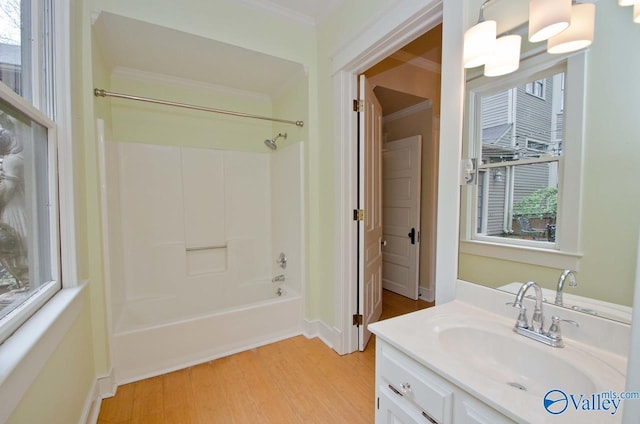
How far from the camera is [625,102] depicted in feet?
2.61

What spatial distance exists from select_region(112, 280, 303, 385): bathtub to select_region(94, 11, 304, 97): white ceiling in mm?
2009

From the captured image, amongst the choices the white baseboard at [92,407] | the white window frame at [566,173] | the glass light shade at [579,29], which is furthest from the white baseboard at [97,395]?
the glass light shade at [579,29]

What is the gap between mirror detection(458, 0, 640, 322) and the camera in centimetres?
79

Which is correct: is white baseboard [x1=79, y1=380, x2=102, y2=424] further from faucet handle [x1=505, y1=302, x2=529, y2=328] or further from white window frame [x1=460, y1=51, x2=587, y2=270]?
white window frame [x1=460, y1=51, x2=587, y2=270]

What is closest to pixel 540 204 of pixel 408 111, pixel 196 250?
pixel 408 111

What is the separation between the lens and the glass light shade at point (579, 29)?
867 mm

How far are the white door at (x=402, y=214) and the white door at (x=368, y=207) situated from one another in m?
0.87

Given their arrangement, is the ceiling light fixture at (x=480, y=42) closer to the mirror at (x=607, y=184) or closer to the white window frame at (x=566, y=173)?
the white window frame at (x=566, y=173)

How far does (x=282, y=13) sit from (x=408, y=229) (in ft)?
8.34

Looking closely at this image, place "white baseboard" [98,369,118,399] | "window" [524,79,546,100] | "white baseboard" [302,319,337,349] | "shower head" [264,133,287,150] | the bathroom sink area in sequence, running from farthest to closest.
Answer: "shower head" [264,133,287,150] < "white baseboard" [302,319,337,349] < "white baseboard" [98,369,118,399] < "window" [524,79,546,100] < the bathroom sink area

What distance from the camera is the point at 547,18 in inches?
37.1

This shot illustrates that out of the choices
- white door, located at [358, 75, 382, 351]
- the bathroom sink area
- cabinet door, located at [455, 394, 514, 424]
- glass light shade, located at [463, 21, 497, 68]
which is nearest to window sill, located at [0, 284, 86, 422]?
the bathroom sink area

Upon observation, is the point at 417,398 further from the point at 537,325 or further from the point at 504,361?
the point at 537,325

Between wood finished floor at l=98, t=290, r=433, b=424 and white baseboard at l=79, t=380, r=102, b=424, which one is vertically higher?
white baseboard at l=79, t=380, r=102, b=424
